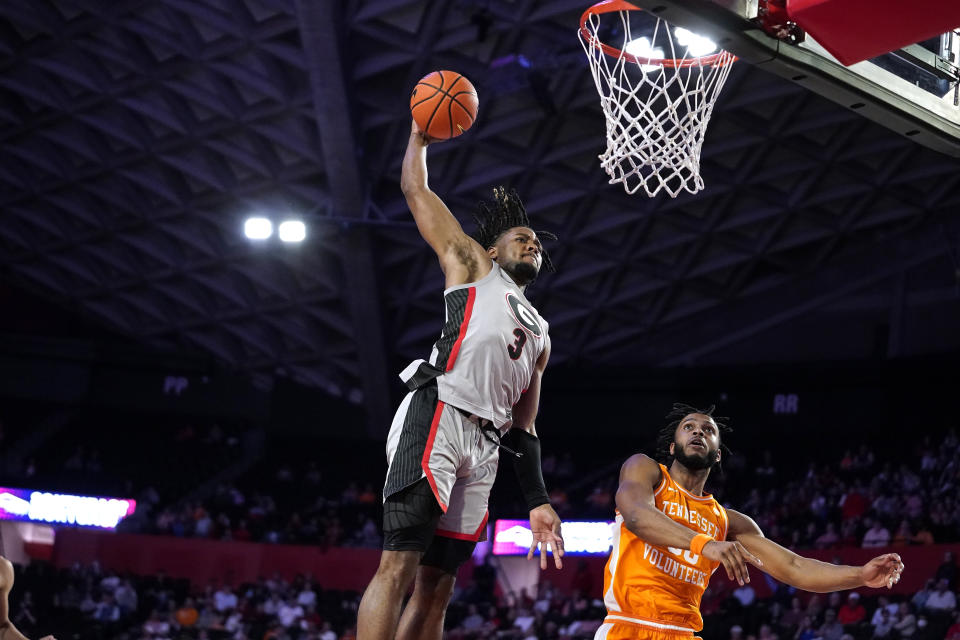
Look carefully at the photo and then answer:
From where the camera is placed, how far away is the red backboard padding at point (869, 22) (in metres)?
4.95

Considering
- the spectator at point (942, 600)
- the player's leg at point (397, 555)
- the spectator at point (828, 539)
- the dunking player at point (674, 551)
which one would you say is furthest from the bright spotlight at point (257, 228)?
the player's leg at point (397, 555)

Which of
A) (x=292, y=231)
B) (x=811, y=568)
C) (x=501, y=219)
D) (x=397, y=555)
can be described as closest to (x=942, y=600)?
(x=811, y=568)

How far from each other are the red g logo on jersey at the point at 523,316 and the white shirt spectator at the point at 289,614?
15.5m

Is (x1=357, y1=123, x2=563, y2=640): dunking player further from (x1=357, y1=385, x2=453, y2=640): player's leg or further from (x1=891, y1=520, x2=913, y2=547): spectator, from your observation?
(x1=891, y1=520, x2=913, y2=547): spectator

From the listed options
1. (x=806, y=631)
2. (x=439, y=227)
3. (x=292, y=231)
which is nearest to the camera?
(x=439, y=227)

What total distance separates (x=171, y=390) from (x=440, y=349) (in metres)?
26.2

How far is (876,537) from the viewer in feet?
56.0

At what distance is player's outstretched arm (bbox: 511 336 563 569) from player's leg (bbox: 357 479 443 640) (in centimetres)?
53

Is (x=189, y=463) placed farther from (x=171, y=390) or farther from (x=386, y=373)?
(x=386, y=373)

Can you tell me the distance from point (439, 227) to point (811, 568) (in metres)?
2.63

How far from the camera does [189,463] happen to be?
28.5m

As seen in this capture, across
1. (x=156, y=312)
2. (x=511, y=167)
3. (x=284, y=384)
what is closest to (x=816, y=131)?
(x=511, y=167)

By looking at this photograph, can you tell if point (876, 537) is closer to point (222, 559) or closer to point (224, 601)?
point (224, 601)

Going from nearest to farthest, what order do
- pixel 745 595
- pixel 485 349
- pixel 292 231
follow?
pixel 485 349 → pixel 745 595 → pixel 292 231
